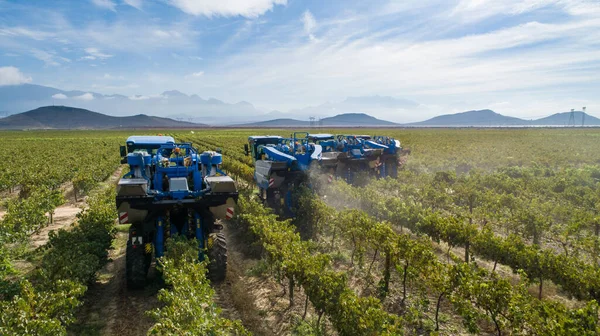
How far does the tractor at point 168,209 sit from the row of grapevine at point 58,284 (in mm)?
979

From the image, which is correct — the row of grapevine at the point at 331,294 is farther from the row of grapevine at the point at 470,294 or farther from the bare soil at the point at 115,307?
the bare soil at the point at 115,307

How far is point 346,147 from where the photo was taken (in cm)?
2045

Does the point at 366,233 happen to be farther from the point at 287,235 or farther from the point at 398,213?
the point at 398,213

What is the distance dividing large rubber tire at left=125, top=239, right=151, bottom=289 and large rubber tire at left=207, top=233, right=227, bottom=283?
1472mm

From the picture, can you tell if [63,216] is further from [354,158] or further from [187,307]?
[354,158]

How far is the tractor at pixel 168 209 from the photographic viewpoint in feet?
25.2

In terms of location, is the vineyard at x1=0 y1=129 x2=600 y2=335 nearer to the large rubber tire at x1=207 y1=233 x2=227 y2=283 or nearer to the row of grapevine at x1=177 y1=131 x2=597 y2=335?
the row of grapevine at x1=177 y1=131 x2=597 y2=335

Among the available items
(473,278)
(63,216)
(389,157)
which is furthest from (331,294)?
(389,157)

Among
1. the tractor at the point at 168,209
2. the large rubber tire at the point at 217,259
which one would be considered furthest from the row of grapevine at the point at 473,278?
the tractor at the point at 168,209

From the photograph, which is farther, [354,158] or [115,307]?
[354,158]

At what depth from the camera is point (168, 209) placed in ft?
26.4

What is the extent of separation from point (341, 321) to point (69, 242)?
6865mm

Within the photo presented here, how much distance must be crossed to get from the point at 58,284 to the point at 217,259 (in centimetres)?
334

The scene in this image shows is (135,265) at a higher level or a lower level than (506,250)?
lower
